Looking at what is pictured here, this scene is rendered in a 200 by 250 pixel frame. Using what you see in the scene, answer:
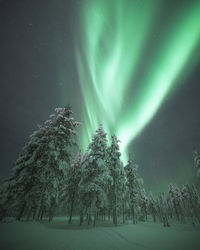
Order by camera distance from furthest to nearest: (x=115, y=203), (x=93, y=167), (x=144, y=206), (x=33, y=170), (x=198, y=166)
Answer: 1. (x=144, y=206)
2. (x=198, y=166)
3. (x=115, y=203)
4. (x=93, y=167)
5. (x=33, y=170)

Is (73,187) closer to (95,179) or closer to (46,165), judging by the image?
(95,179)

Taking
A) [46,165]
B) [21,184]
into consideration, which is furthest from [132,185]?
[21,184]

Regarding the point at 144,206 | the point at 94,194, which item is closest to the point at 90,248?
the point at 94,194

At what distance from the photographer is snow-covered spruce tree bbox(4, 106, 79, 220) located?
12.4m

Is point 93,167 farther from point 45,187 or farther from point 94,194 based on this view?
point 45,187

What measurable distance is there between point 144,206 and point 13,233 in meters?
54.6

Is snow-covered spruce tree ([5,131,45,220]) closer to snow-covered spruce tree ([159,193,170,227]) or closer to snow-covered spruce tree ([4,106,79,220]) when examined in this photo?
snow-covered spruce tree ([4,106,79,220])

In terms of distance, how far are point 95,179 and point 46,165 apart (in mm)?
6379

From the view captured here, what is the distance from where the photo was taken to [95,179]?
14.9 m

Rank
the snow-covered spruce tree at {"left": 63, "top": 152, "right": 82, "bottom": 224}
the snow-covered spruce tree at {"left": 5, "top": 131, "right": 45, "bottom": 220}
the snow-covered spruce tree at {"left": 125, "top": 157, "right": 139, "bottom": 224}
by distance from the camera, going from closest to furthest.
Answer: the snow-covered spruce tree at {"left": 5, "top": 131, "right": 45, "bottom": 220} → the snow-covered spruce tree at {"left": 63, "top": 152, "right": 82, "bottom": 224} → the snow-covered spruce tree at {"left": 125, "top": 157, "right": 139, "bottom": 224}

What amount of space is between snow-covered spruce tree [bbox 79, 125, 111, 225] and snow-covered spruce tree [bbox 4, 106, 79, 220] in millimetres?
3427

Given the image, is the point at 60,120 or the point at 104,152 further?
the point at 104,152

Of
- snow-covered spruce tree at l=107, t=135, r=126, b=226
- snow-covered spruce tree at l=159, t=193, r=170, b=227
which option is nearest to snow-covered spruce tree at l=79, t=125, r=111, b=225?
snow-covered spruce tree at l=107, t=135, r=126, b=226

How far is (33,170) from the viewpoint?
13820 mm
